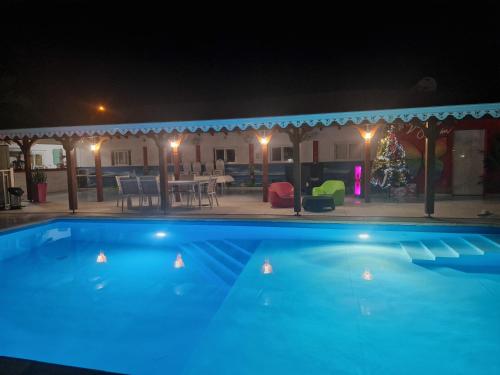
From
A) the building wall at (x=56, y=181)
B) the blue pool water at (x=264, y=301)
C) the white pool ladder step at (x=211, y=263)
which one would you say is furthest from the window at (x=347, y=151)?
the building wall at (x=56, y=181)

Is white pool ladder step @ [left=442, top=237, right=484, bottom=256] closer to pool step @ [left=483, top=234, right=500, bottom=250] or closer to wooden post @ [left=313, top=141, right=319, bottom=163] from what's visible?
pool step @ [left=483, top=234, right=500, bottom=250]

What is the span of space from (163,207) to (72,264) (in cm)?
342

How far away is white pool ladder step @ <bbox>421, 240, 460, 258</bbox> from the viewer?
5.61m

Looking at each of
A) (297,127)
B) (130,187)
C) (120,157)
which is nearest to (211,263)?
(297,127)

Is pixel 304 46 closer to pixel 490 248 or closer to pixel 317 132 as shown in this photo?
pixel 317 132

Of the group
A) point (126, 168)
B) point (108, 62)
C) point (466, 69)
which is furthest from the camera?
point (108, 62)

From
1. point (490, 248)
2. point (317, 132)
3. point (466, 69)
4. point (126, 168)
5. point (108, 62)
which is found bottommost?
point (490, 248)

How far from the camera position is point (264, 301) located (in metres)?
4.46

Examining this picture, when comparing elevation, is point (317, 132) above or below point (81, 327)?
above

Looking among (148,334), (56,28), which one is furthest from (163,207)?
(56,28)

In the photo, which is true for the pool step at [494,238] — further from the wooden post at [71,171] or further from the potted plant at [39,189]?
the potted plant at [39,189]

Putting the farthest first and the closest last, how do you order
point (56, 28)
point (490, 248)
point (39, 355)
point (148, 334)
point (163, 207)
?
point (56, 28)
point (163, 207)
point (490, 248)
point (148, 334)
point (39, 355)

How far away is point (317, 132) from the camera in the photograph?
1588 cm

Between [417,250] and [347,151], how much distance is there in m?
10.5
